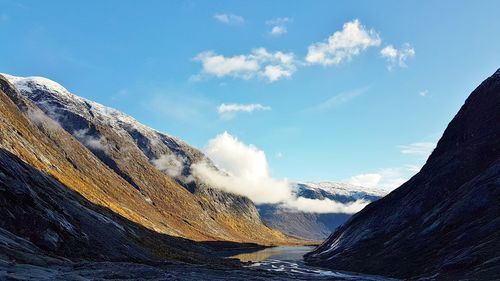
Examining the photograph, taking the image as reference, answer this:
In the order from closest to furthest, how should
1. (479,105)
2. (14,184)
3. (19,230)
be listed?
(19,230) < (14,184) < (479,105)

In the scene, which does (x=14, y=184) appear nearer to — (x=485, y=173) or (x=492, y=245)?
(x=492, y=245)

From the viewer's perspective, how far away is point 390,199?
14988 cm

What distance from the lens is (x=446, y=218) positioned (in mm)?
98375

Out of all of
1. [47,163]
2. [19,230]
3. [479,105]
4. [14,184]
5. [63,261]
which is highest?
[479,105]

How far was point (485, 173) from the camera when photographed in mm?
103500

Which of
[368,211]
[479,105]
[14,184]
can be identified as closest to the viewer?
[14,184]

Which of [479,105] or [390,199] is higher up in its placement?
[479,105]

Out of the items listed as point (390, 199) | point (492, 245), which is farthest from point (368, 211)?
point (492, 245)

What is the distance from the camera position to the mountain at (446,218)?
243ft

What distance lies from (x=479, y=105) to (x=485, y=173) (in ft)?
178

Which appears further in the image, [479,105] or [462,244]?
[479,105]

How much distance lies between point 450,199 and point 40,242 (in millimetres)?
92999

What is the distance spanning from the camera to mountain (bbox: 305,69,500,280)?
74188 millimetres

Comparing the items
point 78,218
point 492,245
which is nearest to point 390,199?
point 492,245
